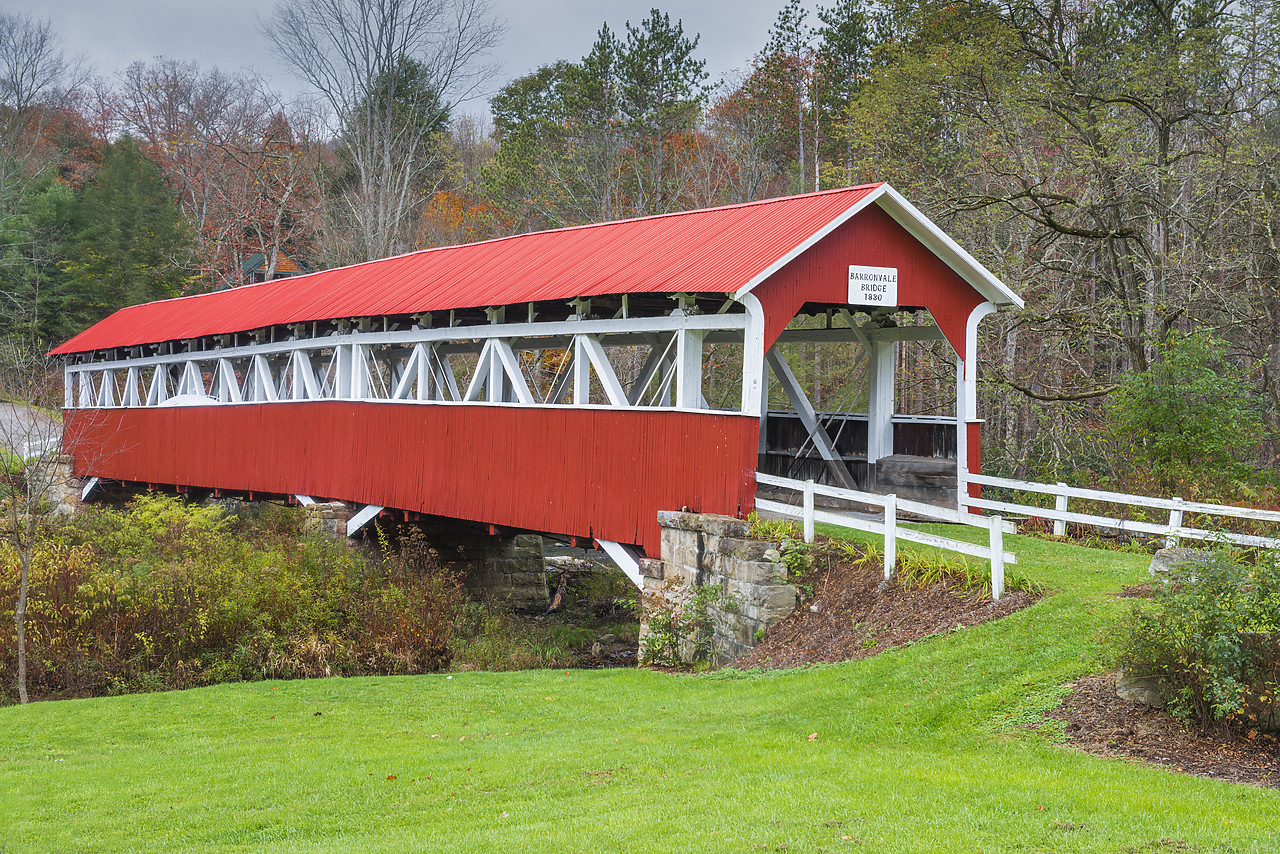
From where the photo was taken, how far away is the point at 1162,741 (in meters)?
6.74

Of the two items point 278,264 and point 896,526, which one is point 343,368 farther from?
point 278,264

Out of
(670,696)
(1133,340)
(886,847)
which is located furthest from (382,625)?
(1133,340)

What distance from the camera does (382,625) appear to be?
14.7 m

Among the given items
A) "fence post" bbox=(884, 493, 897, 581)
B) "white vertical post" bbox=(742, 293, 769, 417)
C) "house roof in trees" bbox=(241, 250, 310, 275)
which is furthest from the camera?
"house roof in trees" bbox=(241, 250, 310, 275)

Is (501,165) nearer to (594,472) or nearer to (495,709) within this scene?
(594,472)


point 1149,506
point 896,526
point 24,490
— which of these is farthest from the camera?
point 24,490

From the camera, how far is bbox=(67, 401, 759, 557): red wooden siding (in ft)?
40.6

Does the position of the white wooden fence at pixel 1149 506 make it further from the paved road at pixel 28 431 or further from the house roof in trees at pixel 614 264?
the paved road at pixel 28 431

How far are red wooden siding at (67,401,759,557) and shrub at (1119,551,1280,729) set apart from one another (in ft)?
16.7

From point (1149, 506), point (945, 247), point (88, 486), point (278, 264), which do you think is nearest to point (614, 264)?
point (945, 247)

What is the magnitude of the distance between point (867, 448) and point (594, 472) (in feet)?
14.4

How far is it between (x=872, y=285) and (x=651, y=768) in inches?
297

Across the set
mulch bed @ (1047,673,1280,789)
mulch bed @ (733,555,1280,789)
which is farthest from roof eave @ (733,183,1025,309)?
mulch bed @ (1047,673,1280,789)

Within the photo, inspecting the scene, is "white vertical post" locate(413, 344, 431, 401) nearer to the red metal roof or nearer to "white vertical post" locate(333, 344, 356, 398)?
the red metal roof
